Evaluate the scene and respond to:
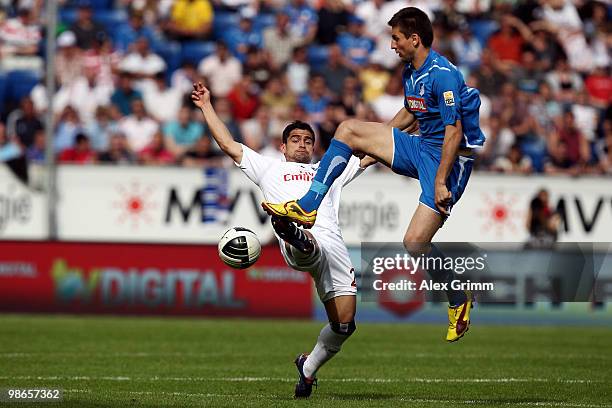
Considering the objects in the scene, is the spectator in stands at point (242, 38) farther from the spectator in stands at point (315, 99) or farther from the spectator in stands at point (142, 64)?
the spectator in stands at point (315, 99)

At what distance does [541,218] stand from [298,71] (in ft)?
18.4

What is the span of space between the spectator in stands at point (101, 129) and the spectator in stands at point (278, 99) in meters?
2.80

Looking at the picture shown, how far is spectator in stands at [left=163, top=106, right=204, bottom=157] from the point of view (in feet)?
71.4

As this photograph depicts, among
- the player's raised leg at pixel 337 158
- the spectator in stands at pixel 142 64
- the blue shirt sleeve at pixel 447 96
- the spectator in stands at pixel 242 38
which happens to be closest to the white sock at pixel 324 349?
the player's raised leg at pixel 337 158

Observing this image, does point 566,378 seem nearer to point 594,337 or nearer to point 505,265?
point 505,265

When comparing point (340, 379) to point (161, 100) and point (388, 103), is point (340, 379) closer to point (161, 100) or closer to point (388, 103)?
point (388, 103)

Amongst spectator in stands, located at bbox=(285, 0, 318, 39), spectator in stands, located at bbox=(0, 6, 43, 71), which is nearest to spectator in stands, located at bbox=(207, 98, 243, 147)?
spectator in stands, located at bbox=(285, 0, 318, 39)

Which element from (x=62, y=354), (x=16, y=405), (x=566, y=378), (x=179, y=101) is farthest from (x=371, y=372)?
(x=179, y=101)

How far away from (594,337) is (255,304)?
534 centimetres

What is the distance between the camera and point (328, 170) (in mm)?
10227

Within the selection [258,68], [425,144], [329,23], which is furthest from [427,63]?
[329,23]

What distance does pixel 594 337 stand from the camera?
17.9 metres

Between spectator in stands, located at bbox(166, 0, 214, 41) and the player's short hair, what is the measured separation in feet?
48.0

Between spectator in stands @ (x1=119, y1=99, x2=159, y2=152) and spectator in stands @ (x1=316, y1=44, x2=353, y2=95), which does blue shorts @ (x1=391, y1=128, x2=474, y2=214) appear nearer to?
spectator in stands @ (x1=119, y1=99, x2=159, y2=152)
